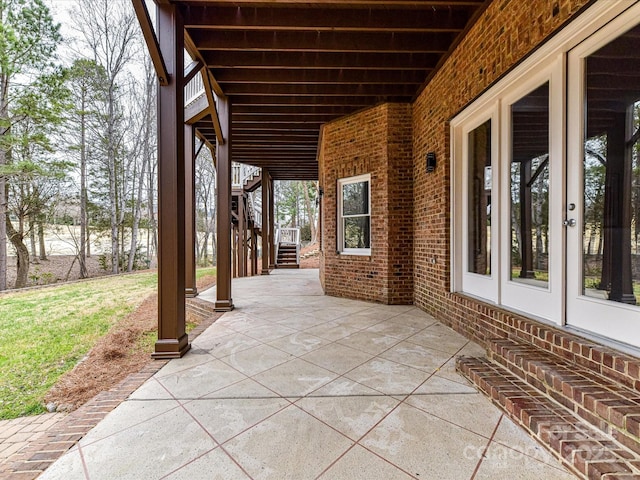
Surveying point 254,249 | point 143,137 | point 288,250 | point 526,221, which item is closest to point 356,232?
point 526,221

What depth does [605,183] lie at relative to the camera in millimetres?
1891

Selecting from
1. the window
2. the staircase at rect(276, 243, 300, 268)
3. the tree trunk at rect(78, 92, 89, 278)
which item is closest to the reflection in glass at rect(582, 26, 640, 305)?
the window

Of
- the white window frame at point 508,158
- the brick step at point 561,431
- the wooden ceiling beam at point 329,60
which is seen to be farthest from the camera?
the wooden ceiling beam at point 329,60

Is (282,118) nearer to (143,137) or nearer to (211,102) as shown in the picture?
(211,102)

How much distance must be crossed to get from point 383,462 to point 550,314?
1728 millimetres

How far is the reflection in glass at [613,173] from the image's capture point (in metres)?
1.74

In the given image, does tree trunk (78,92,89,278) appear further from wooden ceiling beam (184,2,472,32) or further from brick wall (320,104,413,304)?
brick wall (320,104,413,304)

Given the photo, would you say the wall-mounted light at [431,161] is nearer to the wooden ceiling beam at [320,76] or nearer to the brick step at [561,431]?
the wooden ceiling beam at [320,76]

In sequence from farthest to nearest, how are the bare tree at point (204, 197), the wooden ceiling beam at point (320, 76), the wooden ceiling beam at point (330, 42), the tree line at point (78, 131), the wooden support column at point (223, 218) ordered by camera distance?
1. the bare tree at point (204, 197)
2. the tree line at point (78, 131)
3. the wooden support column at point (223, 218)
4. the wooden ceiling beam at point (320, 76)
5. the wooden ceiling beam at point (330, 42)

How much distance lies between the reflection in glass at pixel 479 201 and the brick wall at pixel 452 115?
0.30 metres

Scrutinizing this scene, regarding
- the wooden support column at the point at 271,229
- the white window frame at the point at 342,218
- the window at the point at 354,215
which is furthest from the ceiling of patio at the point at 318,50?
the wooden support column at the point at 271,229

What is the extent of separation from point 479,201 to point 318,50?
99.8 inches

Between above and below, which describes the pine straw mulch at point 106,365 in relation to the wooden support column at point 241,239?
below

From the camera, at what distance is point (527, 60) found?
2299 mm
